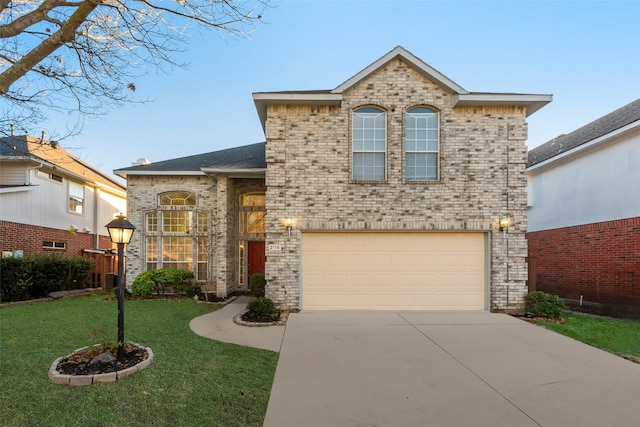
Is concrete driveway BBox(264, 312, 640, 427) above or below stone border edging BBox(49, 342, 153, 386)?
below

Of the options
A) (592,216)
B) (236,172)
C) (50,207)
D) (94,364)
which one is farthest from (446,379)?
(50,207)

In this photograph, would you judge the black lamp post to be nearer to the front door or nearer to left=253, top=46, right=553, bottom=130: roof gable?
left=253, top=46, right=553, bottom=130: roof gable

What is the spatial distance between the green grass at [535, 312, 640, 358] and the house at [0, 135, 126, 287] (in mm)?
14494

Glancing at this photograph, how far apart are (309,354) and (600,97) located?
18676 millimetres

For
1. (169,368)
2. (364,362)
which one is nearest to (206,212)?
(169,368)

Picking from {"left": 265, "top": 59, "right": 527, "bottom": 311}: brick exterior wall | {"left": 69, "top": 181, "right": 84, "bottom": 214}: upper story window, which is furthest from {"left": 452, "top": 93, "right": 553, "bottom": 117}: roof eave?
{"left": 69, "top": 181, "right": 84, "bottom": 214}: upper story window

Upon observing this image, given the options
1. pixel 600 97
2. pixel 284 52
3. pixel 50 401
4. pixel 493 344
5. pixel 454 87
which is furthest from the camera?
pixel 600 97

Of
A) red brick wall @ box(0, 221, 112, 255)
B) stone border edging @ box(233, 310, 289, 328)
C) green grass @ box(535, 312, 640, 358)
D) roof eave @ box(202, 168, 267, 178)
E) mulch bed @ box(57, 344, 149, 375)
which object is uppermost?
roof eave @ box(202, 168, 267, 178)

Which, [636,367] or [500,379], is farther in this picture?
[636,367]

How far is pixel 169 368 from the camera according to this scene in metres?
4.62

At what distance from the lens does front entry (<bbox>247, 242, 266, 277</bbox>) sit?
12477 mm

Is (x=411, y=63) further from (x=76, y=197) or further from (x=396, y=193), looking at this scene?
(x=76, y=197)

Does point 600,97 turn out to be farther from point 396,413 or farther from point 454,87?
point 396,413

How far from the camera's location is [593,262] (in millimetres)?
10922
